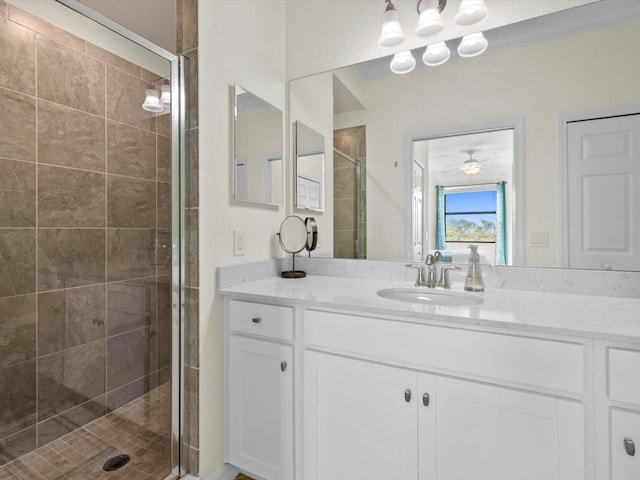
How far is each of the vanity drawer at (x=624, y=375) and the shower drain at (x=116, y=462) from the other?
1719 mm

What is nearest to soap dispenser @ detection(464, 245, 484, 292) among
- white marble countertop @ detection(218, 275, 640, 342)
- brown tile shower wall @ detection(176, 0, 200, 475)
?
white marble countertop @ detection(218, 275, 640, 342)

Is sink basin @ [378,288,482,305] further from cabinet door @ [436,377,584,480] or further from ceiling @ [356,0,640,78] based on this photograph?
ceiling @ [356,0,640,78]

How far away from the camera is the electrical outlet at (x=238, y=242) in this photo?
1575 mm

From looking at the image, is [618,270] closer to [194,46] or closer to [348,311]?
[348,311]

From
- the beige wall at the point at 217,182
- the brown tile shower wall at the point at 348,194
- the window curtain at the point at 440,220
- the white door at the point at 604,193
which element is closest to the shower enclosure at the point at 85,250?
the beige wall at the point at 217,182

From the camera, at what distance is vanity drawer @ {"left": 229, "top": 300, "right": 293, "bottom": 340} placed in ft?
4.31

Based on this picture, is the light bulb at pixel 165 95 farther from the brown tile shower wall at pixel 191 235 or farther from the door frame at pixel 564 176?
the door frame at pixel 564 176

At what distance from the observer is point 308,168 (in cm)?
196

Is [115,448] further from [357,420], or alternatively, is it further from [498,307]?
[498,307]

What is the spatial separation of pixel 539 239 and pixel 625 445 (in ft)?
2.62

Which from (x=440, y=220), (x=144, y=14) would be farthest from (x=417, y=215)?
(x=144, y=14)

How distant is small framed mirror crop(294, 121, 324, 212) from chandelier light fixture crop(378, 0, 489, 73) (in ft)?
1.92

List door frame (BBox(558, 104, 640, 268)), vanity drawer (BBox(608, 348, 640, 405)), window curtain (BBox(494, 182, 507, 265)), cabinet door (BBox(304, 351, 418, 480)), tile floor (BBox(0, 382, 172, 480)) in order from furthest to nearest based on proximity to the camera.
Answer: window curtain (BBox(494, 182, 507, 265)), door frame (BBox(558, 104, 640, 268)), tile floor (BBox(0, 382, 172, 480)), cabinet door (BBox(304, 351, 418, 480)), vanity drawer (BBox(608, 348, 640, 405))

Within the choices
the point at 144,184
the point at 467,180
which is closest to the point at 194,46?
the point at 144,184
